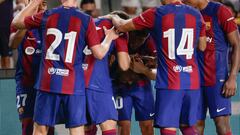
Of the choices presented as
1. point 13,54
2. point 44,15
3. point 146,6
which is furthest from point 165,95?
point 146,6

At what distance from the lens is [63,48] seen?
6594 mm

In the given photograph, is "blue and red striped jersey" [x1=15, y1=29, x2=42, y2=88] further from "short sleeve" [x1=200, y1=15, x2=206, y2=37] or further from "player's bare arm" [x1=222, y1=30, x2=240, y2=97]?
"player's bare arm" [x1=222, y1=30, x2=240, y2=97]

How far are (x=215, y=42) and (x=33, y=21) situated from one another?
6.34ft

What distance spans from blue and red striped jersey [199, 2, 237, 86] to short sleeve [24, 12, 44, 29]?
1788mm

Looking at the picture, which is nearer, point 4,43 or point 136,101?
point 136,101

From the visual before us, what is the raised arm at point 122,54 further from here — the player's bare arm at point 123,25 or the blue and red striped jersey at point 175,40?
the blue and red striped jersey at point 175,40

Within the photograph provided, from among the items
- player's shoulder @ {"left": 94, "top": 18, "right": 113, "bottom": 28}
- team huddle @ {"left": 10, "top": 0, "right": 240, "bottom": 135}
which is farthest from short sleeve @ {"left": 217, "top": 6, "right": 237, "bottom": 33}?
player's shoulder @ {"left": 94, "top": 18, "right": 113, "bottom": 28}

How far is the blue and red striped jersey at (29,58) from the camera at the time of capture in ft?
24.5

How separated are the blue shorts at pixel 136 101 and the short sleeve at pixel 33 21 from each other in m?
1.50

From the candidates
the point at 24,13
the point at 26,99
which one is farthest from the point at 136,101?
the point at 24,13

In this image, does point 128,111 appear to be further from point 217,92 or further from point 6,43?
point 6,43

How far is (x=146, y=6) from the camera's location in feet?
36.3

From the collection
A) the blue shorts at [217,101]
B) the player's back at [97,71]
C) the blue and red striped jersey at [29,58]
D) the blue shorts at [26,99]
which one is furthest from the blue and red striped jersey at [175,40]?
the blue shorts at [26,99]

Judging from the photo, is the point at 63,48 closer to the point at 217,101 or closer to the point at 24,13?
the point at 24,13
